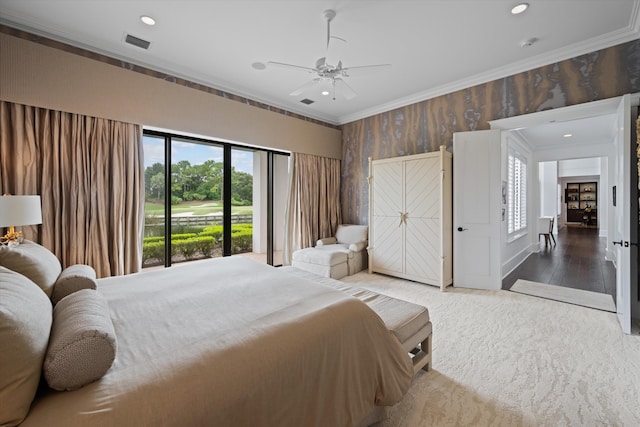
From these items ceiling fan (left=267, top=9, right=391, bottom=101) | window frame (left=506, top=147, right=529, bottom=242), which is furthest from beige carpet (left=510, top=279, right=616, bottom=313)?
Answer: ceiling fan (left=267, top=9, right=391, bottom=101)

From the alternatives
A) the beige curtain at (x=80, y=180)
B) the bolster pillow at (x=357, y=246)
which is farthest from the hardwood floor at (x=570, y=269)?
the beige curtain at (x=80, y=180)

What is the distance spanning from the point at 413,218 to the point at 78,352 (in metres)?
4.04

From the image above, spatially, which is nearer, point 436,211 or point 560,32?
point 560,32

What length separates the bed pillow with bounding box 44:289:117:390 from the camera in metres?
0.91

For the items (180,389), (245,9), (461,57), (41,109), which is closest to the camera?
(180,389)

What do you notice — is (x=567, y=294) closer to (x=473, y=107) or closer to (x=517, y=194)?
(x=517, y=194)

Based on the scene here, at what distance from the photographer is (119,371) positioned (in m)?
1.02

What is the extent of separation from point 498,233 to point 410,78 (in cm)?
255

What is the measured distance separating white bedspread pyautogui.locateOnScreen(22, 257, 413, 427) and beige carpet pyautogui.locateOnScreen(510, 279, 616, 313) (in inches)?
120

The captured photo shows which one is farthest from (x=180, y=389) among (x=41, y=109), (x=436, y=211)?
(x=436, y=211)

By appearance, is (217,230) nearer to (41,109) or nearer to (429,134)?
(41,109)

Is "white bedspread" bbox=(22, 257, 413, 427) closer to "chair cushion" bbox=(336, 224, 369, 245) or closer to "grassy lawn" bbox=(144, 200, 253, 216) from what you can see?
"grassy lawn" bbox=(144, 200, 253, 216)

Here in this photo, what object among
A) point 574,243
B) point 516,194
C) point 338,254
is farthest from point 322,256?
point 574,243

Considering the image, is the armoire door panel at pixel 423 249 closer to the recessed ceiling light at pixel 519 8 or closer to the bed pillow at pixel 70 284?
the recessed ceiling light at pixel 519 8
